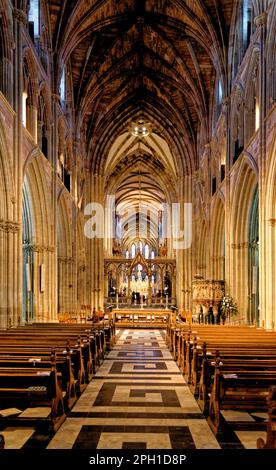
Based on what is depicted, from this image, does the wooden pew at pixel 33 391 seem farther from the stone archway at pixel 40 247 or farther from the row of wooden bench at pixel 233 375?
the stone archway at pixel 40 247

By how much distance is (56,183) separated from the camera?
2594 cm

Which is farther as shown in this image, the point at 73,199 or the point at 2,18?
the point at 73,199

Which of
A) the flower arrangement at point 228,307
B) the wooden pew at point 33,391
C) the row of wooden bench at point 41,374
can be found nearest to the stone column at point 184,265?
the flower arrangement at point 228,307

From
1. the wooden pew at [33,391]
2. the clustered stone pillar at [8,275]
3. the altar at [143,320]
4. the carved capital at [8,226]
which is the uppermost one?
the carved capital at [8,226]

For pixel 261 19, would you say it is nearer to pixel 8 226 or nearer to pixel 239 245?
pixel 239 245

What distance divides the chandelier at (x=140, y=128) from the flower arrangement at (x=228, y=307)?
2226 centimetres

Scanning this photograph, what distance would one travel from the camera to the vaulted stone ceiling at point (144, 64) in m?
26.0

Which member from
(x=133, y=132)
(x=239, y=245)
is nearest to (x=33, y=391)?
(x=239, y=245)

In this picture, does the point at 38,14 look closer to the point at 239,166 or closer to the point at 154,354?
the point at 239,166

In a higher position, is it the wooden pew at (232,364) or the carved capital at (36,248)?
the carved capital at (36,248)

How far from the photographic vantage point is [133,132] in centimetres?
4256

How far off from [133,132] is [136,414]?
35.8 m
